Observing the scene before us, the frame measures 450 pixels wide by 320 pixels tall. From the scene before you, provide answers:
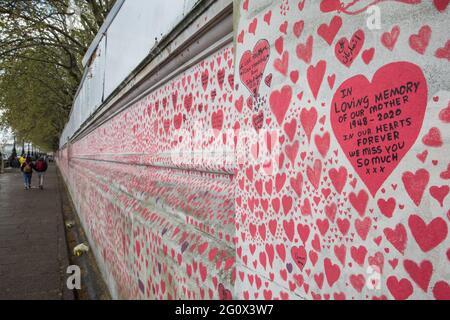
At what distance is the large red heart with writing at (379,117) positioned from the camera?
73 cm

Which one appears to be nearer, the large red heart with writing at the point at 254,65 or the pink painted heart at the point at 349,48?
the pink painted heart at the point at 349,48

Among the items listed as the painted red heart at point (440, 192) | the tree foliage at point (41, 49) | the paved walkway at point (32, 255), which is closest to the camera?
the painted red heart at point (440, 192)

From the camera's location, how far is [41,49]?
16484mm

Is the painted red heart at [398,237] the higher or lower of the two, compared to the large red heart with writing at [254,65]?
lower

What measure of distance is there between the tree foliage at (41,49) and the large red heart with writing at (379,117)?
9.33 meters

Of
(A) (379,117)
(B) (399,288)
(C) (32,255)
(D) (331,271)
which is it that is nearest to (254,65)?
(A) (379,117)

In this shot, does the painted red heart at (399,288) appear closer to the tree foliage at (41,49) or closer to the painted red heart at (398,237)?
the painted red heart at (398,237)

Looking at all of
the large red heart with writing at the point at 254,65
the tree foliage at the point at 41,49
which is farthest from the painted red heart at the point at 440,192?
the tree foliage at the point at 41,49

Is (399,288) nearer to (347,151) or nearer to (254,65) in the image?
(347,151)

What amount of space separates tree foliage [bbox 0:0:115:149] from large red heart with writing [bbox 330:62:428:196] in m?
9.33

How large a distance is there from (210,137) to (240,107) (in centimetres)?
41
